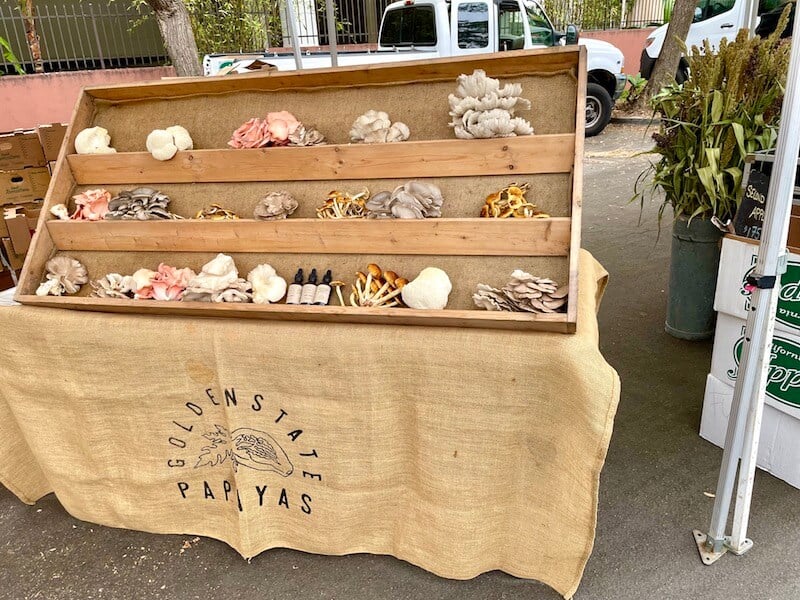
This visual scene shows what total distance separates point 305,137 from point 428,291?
0.75 meters

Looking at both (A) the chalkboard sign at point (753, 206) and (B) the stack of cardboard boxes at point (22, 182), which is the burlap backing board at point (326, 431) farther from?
(B) the stack of cardboard boxes at point (22, 182)

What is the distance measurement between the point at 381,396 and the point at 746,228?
1654 mm

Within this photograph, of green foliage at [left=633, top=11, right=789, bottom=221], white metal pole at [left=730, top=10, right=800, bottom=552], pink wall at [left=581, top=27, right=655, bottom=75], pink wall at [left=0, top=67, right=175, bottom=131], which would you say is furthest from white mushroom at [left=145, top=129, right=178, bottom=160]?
pink wall at [left=581, top=27, right=655, bottom=75]

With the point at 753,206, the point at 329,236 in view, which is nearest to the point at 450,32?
the point at 753,206

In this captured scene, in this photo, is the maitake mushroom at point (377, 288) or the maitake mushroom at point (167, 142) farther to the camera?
the maitake mushroom at point (167, 142)

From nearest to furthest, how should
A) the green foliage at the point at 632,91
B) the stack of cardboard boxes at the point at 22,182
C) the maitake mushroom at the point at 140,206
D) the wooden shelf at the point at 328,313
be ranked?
the wooden shelf at the point at 328,313
the maitake mushroom at the point at 140,206
the stack of cardboard boxes at the point at 22,182
the green foliage at the point at 632,91

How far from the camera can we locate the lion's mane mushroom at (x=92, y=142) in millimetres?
2209

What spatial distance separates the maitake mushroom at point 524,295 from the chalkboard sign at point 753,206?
3.66 feet

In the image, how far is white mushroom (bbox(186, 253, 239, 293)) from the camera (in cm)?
186

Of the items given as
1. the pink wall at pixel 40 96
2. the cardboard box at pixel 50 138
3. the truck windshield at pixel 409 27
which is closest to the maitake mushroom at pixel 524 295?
the cardboard box at pixel 50 138

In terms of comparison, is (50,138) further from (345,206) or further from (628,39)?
(628,39)

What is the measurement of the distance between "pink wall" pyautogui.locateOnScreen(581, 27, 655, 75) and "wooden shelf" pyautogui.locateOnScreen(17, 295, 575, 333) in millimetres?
12231

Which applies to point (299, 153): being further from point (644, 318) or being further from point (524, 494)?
point (644, 318)

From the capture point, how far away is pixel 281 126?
2.00m
